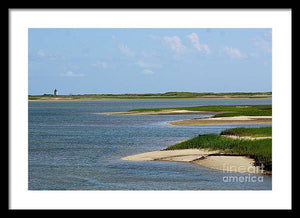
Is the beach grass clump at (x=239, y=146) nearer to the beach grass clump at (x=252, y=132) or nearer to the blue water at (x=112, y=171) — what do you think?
the blue water at (x=112, y=171)

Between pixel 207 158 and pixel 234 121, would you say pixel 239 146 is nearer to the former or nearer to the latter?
pixel 207 158

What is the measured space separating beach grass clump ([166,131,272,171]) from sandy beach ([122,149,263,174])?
1.30 ft

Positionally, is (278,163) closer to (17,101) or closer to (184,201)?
(184,201)

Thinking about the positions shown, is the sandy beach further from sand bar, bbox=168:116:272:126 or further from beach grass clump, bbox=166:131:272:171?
sand bar, bbox=168:116:272:126

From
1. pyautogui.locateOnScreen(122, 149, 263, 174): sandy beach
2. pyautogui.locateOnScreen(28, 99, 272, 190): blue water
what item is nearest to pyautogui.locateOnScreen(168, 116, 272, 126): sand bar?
pyautogui.locateOnScreen(28, 99, 272, 190): blue water

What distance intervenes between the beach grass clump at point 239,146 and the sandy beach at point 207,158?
40cm

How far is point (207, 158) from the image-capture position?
79.8 ft

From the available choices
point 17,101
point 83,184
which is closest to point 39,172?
point 83,184

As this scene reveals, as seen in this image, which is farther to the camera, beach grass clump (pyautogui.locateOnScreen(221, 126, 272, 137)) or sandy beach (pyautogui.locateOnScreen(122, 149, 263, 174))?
beach grass clump (pyautogui.locateOnScreen(221, 126, 272, 137))

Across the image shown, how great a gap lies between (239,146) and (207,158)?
2.00 meters

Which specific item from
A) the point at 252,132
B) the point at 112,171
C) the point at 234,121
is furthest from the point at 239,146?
the point at 234,121

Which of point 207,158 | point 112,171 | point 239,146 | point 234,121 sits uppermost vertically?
point 234,121

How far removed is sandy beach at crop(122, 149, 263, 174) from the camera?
2203 cm
